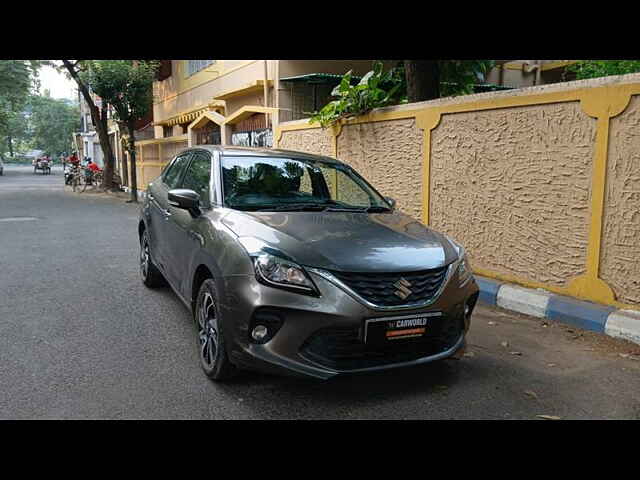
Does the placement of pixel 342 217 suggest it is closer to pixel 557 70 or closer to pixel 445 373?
pixel 445 373

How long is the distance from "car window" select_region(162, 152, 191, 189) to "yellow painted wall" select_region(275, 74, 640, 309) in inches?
121

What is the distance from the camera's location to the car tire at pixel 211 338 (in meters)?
3.54

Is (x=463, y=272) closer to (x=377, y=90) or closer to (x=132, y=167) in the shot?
(x=377, y=90)

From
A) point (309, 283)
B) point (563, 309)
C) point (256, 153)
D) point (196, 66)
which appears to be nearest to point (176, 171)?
point (256, 153)

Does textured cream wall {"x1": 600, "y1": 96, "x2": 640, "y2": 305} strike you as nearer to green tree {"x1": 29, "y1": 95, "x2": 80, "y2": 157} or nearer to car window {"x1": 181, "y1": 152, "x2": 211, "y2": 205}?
car window {"x1": 181, "y1": 152, "x2": 211, "y2": 205}

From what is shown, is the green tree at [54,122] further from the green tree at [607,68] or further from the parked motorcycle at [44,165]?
the green tree at [607,68]

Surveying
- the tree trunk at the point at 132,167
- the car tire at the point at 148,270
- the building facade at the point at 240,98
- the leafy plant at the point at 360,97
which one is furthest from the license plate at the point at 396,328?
the tree trunk at the point at 132,167

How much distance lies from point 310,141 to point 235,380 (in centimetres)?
632

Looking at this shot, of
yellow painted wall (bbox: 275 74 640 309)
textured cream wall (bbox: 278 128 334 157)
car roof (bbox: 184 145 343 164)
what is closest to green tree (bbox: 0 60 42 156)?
textured cream wall (bbox: 278 128 334 157)

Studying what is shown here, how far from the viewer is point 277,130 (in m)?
10.5

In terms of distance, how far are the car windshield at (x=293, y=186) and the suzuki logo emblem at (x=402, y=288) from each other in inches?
46.3

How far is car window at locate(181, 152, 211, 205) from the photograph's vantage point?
4465 millimetres
